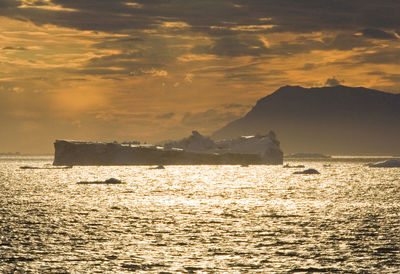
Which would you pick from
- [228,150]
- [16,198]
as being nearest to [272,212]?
[16,198]

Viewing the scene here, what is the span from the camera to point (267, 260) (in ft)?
118

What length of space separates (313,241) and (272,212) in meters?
21.0

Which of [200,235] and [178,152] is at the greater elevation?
[200,235]

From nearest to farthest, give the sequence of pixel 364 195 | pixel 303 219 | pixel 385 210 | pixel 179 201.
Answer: pixel 303 219
pixel 385 210
pixel 179 201
pixel 364 195

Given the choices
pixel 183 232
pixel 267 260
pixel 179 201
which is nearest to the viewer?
pixel 267 260

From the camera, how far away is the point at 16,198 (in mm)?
83188

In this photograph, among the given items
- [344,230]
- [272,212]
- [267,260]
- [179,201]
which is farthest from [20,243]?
[179,201]

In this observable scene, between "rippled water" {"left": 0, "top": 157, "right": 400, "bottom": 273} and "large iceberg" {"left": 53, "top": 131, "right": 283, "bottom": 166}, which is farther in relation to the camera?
"large iceberg" {"left": 53, "top": 131, "right": 283, "bottom": 166}

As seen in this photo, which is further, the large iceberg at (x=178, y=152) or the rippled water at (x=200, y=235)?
the large iceberg at (x=178, y=152)

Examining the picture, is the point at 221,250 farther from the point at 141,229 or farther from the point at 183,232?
the point at 141,229

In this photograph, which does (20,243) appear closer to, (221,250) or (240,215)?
(221,250)

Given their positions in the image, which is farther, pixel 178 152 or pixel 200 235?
pixel 178 152

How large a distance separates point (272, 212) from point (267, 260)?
28.3 m

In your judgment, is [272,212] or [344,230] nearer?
[344,230]
